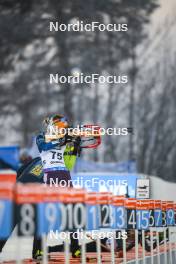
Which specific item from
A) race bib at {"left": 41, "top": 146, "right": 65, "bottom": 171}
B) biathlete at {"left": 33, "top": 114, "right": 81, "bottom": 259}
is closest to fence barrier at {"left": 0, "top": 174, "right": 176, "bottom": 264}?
biathlete at {"left": 33, "top": 114, "right": 81, "bottom": 259}

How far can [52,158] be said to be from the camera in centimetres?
779

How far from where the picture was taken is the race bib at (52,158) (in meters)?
7.76

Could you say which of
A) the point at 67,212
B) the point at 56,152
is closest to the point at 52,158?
the point at 56,152

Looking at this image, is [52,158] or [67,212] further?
[52,158]

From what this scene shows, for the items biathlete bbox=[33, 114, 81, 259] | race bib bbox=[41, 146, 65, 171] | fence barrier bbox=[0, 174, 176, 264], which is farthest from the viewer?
race bib bbox=[41, 146, 65, 171]

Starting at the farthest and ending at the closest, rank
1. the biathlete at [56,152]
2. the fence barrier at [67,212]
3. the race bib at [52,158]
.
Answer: the race bib at [52,158]
the biathlete at [56,152]
the fence barrier at [67,212]

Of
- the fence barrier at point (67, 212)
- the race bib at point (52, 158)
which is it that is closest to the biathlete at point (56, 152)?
the race bib at point (52, 158)

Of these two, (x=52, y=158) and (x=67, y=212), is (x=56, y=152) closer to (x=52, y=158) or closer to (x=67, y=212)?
(x=52, y=158)

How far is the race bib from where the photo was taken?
7762mm

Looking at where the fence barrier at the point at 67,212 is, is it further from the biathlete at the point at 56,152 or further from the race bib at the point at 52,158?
the race bib at the point at 52,158

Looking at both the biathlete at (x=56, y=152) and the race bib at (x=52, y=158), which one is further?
the race bib at (x=52, y=158)

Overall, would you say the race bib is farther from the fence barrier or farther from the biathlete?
the fence barrier

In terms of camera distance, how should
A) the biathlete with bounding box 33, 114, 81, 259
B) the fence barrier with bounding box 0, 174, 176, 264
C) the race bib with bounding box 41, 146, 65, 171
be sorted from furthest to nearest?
the race bib with bounding box 41, 146, 65, 171 < the biathlete with bounding box 33, 114, 81, 259 < the fence barrier with bounding box 0, 174, 176, 264

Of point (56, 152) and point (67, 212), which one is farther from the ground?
point (56, 152)
